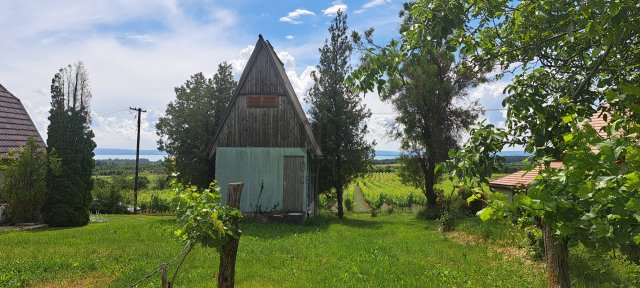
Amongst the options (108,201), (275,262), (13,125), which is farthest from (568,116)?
(108,201)

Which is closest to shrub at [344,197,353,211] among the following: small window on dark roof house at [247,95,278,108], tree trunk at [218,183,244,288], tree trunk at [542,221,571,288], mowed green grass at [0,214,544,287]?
small window on dark roof house at [247,95,278,108]

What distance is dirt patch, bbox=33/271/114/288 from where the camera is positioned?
339 inches

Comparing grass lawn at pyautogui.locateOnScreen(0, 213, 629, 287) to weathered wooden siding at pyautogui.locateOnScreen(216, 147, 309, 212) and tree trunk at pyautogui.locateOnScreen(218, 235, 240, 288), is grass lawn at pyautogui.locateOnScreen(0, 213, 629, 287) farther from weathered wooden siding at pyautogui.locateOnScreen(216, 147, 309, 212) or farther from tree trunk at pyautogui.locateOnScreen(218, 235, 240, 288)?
weathered wooden siding at pyautogui.locateOnScreen(216, 147, 309, 212)

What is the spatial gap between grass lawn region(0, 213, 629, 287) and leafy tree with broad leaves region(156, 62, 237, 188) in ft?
23.2

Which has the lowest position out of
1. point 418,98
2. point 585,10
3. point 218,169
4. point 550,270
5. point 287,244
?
point 287,244

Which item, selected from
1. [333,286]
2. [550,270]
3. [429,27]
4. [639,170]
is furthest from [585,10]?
[333,286]

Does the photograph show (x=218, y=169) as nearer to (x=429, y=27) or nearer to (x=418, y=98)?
(x=418, y=98)

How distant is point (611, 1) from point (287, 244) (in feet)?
40.0

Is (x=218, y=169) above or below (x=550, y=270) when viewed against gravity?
above

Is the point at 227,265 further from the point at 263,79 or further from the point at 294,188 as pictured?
the point at 263,79

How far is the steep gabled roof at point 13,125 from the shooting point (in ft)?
70.3

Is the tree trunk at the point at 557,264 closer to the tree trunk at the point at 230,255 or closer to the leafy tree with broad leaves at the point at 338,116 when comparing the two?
the tree trunk at the point at 230,255

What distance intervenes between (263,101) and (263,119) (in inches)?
36.6

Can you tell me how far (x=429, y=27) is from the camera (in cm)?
360
